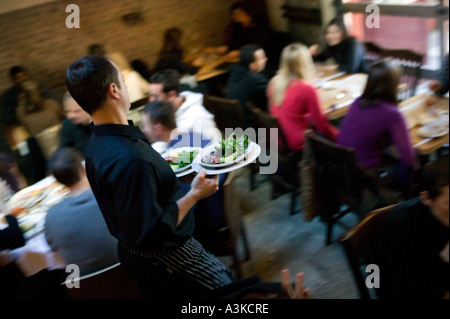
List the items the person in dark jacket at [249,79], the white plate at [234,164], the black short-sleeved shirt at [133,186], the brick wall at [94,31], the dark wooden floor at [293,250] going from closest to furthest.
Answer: the black short-sleeved shirt at [133,186], the white plate at [234,164], the dark wooden floor at [293,250], the person in dark jacket at [249,79], the brick wall at [94,31]

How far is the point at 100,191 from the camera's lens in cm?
156

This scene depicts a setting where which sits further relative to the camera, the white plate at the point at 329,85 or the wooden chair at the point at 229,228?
the white plate at the point at 329,85

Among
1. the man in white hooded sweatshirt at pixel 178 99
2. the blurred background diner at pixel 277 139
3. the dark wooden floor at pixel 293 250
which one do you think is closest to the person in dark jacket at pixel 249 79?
the blurred background diner at pixel 277 139

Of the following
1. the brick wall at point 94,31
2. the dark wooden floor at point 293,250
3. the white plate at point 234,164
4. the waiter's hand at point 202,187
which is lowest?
the dark wooden floor at point 293,250

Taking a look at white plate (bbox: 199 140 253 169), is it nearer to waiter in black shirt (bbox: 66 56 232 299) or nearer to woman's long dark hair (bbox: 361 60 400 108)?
waiter in black shirt (bbox: 66 56 232 299)

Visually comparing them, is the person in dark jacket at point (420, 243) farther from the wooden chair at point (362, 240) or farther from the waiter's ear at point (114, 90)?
the waiter's ear at point (114, 90)

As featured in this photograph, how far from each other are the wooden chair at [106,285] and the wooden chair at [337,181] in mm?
1289

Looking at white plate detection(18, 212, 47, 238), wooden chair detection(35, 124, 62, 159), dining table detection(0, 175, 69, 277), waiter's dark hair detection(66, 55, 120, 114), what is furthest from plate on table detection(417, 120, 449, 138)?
wooden chair detection(35, 124, 62, 159)

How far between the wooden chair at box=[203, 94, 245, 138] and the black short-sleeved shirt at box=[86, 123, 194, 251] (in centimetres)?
209

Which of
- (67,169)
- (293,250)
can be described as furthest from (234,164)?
(293,250)

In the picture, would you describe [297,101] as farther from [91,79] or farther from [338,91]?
[91,79]

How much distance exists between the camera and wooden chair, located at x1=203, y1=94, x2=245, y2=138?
11.9ft

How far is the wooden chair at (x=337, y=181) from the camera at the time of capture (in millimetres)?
2531

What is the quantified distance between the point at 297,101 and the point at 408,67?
116cm
